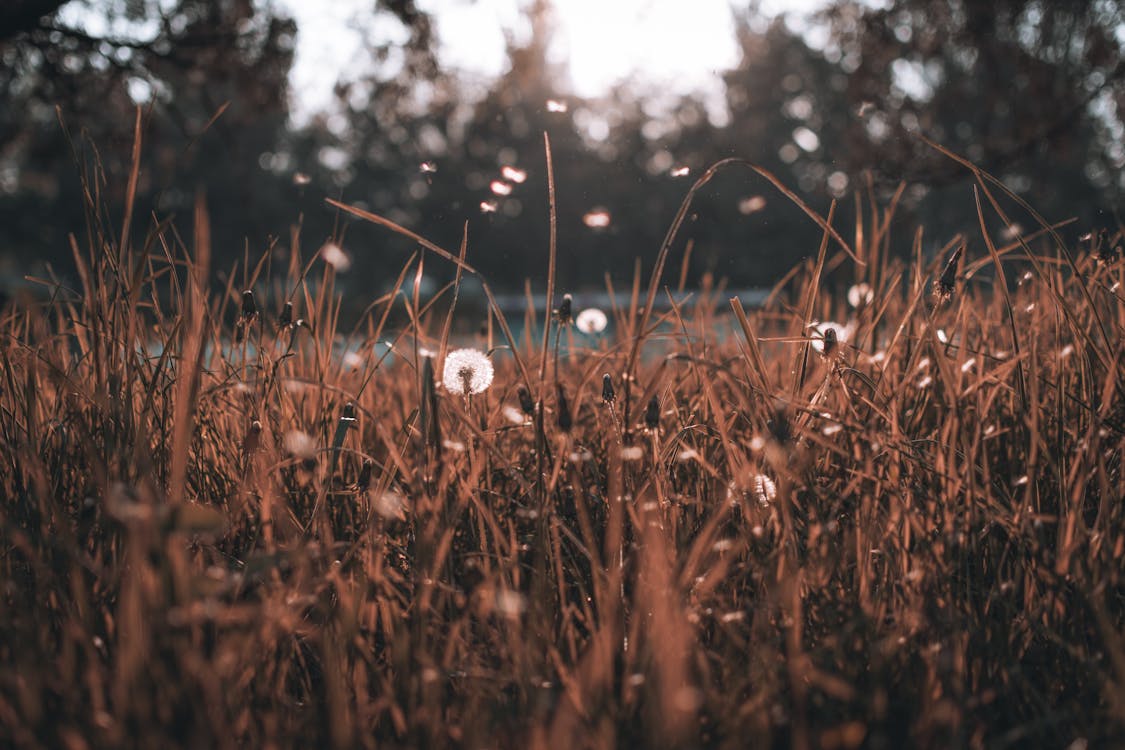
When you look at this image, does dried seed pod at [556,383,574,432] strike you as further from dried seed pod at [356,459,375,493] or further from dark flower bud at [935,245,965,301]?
dark flower bud at [935,245,965,301]

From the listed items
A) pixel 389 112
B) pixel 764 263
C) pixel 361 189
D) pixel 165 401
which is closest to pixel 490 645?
pixel 165 401

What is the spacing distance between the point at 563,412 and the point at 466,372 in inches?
15.3

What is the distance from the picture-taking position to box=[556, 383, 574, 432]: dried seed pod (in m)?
0.92

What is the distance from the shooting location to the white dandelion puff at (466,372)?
1300 mm

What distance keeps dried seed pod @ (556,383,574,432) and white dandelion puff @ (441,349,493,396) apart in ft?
1.18

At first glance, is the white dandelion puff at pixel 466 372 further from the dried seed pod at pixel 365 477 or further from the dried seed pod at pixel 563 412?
the dried seed pod at pixel 563 412

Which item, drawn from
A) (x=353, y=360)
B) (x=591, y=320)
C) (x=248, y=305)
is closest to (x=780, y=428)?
(x=353, y=360)

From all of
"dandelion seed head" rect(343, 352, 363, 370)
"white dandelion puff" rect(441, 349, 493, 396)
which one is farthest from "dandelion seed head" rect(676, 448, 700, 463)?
"dandelion seed head" rect(343, 352, 363, 370)

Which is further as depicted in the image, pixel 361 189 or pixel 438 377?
pixel 361 189

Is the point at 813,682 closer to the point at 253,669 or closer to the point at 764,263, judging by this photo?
the point at 253,669

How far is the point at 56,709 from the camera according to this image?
2.58 ft

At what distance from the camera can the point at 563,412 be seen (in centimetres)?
94

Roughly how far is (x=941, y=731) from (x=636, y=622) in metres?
0.31

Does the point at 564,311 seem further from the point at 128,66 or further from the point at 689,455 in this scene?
the point at 128,66
